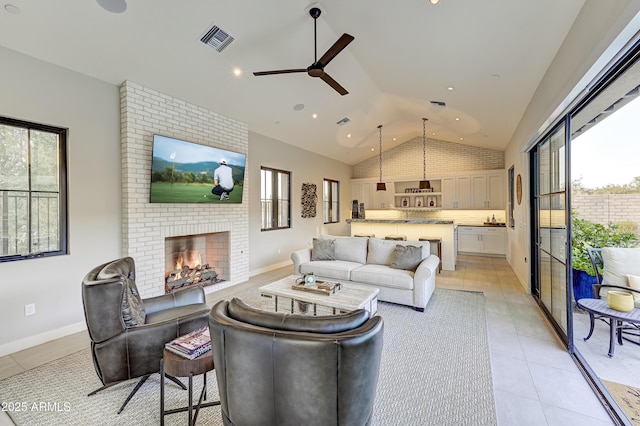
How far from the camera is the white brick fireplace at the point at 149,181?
3.73 meters

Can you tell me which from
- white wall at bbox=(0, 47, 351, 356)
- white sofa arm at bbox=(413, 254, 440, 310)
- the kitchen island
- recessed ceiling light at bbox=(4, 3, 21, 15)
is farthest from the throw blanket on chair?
recessed ceiling light at bbox=(4, 3, 21, 15)

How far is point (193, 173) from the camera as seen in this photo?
436cm

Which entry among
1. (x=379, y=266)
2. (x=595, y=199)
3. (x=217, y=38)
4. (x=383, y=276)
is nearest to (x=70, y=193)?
(x=217, y=38)

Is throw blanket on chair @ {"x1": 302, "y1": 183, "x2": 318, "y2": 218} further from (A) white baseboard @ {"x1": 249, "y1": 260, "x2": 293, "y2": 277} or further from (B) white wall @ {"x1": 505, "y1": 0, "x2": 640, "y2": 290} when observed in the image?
(B) white wall @ {"x1": 505, "y1": 0, "x2": 640, "y2": 290}

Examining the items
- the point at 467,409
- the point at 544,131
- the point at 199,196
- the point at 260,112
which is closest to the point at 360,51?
the point at 260,112

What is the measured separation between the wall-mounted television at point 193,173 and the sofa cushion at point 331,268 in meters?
1.86

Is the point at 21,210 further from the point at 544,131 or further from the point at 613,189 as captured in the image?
the point at 544,131

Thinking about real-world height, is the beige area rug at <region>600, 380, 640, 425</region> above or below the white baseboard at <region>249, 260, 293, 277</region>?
below

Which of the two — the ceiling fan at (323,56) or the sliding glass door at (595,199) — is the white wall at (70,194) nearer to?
the ceiling fan at (323,56)

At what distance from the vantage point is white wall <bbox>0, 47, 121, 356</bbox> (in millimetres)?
2902

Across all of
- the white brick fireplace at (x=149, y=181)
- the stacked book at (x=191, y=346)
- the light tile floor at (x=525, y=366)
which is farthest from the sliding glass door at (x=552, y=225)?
the white brick fireplace at (x=149, y=181)

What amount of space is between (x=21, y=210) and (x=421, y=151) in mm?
9360

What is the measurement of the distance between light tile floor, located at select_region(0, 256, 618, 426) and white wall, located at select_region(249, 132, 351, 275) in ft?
5.95

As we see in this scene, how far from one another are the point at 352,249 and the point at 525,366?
287 centimetres
